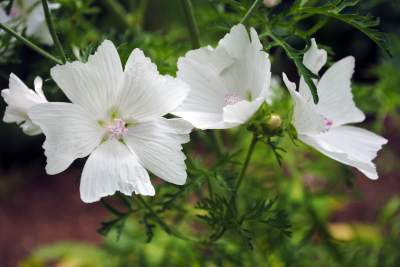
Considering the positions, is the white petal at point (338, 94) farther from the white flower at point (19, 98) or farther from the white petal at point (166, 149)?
the white flower at point (19, 98)

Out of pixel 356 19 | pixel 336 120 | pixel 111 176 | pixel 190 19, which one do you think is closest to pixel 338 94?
pixel 336 120

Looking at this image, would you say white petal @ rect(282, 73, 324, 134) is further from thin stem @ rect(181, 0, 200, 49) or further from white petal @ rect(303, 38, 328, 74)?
thin stem @ rect(181, 0, 200, 49)

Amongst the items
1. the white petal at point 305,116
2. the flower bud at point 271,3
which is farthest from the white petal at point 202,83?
the flower bud at point 271,3

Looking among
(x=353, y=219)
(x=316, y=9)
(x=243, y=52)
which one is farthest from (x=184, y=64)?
(x=353, y=219)

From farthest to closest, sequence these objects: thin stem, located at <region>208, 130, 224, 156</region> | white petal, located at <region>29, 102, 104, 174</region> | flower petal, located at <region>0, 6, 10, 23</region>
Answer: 1. thin stem, located at <region>208, 130, 224, 156</region>
2. flower petal, located at <region>0, 6, 10, 23</region>
3. white petal, located at <region>29, 102, 104, 174</region>

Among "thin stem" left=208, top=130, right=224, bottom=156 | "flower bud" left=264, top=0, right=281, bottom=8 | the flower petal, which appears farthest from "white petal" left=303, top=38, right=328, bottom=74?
the flower petal

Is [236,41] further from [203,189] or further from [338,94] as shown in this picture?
[203,189]
